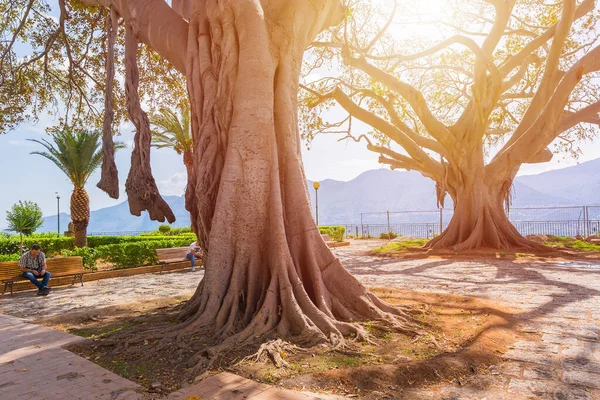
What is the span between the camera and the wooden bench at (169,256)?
12.6 metres

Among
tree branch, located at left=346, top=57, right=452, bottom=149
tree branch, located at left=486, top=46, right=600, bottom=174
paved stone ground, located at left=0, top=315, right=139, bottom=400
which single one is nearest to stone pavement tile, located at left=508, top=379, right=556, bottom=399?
paved stone ground, located at left=0, top=315, right=139, bottom=400

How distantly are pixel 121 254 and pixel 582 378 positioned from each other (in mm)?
11963

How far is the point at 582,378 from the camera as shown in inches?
131

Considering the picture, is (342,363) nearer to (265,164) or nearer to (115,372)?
(115,372)

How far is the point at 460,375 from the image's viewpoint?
3.46 m

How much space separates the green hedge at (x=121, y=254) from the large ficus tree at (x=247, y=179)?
20.8ft

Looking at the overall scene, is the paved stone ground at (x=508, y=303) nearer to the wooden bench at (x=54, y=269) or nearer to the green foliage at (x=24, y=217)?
the wooden bench at (x=54, y=269)

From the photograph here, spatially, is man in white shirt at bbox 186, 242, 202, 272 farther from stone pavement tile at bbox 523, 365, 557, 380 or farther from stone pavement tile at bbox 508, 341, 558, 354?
stone pavement tile at bbox 523, 365, 557, 380

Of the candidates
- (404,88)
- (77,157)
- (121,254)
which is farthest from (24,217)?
(404,88)

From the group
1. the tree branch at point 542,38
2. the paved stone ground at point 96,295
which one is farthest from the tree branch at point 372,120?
the paved stone ground at point 96,295

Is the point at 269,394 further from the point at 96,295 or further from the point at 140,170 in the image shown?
the point at 96,295

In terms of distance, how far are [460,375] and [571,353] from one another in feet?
4.52

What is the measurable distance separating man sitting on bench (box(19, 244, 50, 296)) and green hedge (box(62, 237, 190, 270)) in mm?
2211

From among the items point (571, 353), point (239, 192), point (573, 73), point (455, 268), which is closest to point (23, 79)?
point (239, 192)
